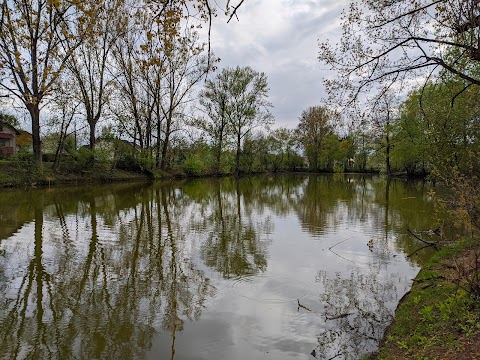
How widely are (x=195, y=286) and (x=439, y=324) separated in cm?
379

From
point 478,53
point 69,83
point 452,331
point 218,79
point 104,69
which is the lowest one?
point 452,331

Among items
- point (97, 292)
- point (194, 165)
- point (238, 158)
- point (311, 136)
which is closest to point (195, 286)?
point (97, 292)

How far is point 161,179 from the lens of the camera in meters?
38.3

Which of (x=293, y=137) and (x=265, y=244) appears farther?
(x=293, y=137)

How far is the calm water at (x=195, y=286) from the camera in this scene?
4.35m

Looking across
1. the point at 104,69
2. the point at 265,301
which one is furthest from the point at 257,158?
the point at 265,301

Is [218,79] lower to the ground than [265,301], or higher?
higher

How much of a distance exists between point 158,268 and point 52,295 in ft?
6.59

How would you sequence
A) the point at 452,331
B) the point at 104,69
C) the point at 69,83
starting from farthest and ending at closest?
the point at 104,69, the point at 69,83, the point at 452,331

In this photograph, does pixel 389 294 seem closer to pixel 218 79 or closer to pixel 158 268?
pixel 158 268

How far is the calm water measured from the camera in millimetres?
4348

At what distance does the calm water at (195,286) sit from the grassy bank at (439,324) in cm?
44

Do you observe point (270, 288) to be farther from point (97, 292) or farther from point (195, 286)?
point (97, 292)

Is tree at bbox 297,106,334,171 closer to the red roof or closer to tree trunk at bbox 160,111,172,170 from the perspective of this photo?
tree trunk at bbox 160,111,172,170
